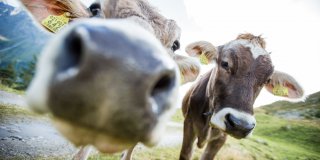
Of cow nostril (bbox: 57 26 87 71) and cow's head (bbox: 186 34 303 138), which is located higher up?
cow nostril (bbox: 57 26 87 71)

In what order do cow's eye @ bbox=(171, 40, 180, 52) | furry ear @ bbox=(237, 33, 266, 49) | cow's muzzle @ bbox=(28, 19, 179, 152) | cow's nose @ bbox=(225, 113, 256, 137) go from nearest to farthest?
1. cow's muzzle @ bbox=(28, 19, 179, 152)
2. cow's nose @ bbox=(225, 113, 256, 137)
3. cow's eye @ bbox=(171, 40, 180, 52)
4. furry ear @ bbox=(237, 33, 266, 49)

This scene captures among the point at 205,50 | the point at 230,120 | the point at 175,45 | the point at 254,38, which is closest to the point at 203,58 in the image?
the point at 205,50

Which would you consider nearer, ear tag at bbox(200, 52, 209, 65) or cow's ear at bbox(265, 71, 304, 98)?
cow's ear at bbox(265, 71, 304, 98)

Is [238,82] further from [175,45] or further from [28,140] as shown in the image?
[28,140]

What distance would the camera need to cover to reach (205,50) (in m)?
6.20

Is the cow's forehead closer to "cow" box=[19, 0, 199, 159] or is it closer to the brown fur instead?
the brown fur

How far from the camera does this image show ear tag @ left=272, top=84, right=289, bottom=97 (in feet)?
19.6

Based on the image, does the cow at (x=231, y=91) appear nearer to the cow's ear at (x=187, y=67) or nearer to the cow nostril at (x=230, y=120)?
the cow nostril at (x=230, y=120)

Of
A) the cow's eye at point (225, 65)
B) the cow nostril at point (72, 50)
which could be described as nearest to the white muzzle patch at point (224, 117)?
the cow's eye at point (225, 65)

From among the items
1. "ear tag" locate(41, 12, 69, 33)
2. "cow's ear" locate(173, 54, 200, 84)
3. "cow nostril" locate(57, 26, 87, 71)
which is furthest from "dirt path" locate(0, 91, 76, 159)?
"cow nostril" locate(57, 26, 87, 71)

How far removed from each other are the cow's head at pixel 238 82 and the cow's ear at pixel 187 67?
51cm

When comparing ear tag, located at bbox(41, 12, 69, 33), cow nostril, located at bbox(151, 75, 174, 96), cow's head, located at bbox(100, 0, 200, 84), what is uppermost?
cow nostril, located at bbox(151, 75, 174, 96)

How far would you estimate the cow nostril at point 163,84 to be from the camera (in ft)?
4.06

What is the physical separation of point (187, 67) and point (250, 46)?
4.33 ft
